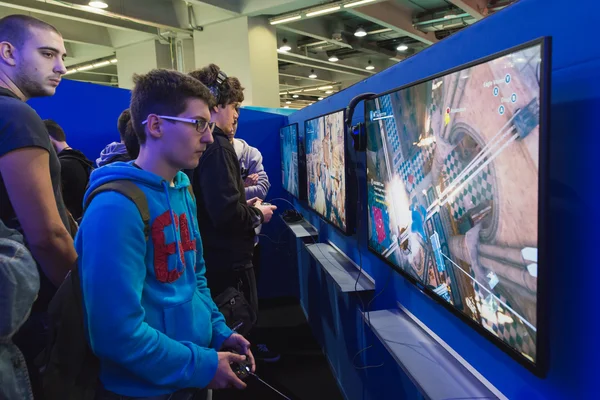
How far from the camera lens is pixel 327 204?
8.05 feet

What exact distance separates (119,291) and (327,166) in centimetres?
162

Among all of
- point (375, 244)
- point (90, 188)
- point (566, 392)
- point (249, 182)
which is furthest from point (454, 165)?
point (249, 182)

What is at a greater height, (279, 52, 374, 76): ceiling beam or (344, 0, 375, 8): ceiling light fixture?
(279, 52, 374, 76): ceiling beam

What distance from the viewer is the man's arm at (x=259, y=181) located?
3.09 metres

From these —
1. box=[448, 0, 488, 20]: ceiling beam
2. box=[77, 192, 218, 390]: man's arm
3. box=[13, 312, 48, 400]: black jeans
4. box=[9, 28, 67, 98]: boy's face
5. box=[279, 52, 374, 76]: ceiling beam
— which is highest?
box=[279, 52, 374, 76]: ceiling beam

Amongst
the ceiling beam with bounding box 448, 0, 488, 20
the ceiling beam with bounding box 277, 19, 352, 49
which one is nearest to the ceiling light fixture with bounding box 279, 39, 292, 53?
the ceiling beam with bounding box 277, 19, 352, 49

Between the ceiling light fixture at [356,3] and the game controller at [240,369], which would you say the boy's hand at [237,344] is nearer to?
the game controller at [240,369]

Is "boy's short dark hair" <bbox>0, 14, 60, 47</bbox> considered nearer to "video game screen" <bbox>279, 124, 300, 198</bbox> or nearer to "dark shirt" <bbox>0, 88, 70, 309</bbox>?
"dark shirt" <bbox>0, 88, 70, 309</bbox>

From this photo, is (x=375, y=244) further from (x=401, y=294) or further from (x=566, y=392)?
(x=566, y=392)

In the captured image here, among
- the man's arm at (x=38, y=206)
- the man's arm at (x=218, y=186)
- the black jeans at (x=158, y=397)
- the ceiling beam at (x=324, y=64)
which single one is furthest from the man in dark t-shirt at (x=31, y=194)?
the ceiling beam at (x=324, y=64)

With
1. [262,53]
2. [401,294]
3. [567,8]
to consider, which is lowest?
[401,294]

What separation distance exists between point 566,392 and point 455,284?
0.34m

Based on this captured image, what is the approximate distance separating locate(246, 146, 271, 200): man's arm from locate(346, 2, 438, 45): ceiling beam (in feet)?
10.7

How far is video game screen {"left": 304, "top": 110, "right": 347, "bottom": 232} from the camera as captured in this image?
209cm
